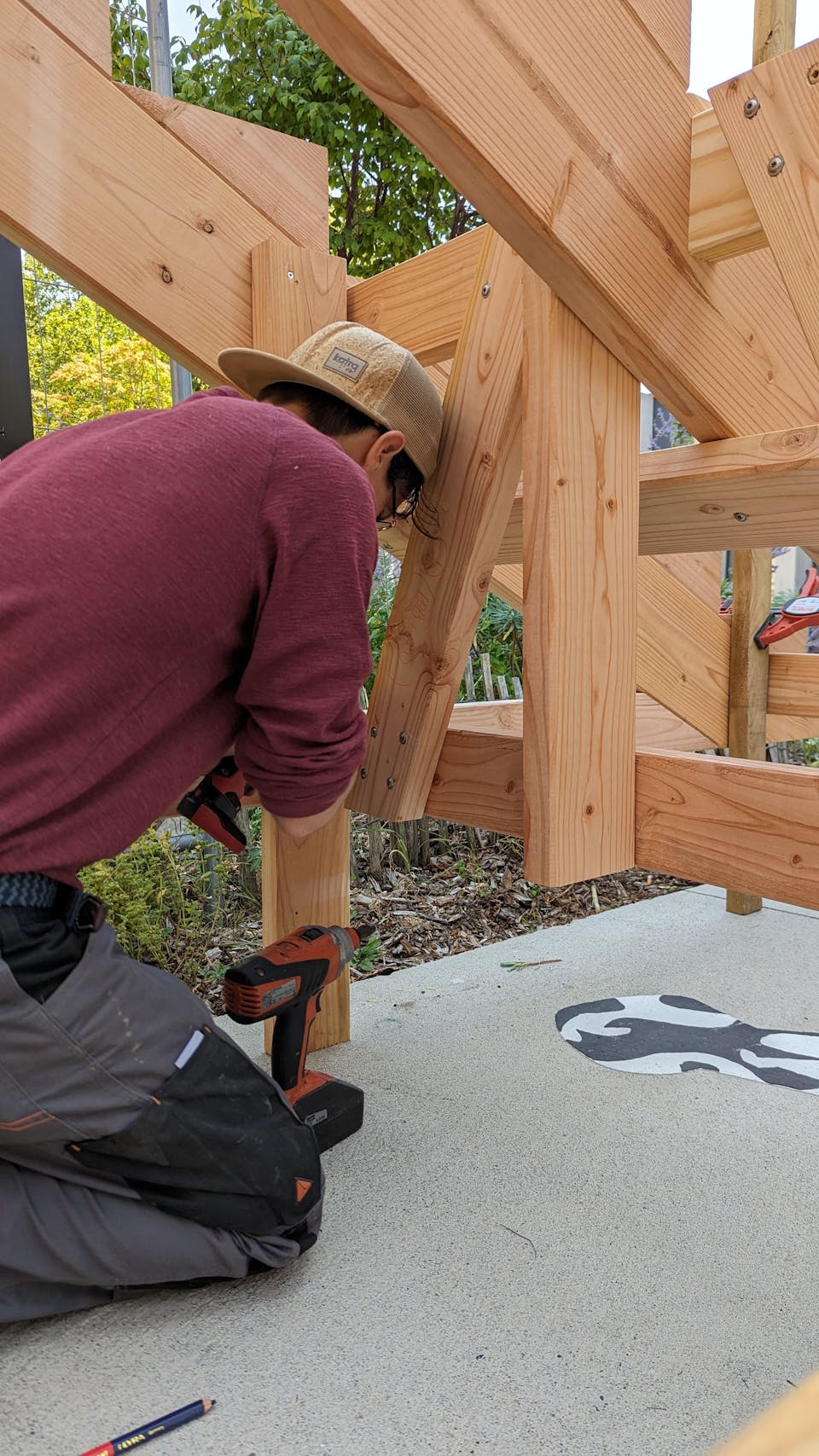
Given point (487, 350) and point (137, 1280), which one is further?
point (487, 350)

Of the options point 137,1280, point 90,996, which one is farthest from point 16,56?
point 137,1280

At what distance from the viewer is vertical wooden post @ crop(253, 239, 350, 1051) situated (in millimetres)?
2332

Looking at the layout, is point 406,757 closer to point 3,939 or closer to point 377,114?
point 3,939

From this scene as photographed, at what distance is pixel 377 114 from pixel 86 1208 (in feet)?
18.8

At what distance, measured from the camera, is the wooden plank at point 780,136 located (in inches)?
54.7

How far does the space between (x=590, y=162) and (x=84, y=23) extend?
48.6 inches

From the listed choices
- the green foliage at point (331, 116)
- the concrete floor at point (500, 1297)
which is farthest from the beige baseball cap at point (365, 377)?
the green foliage at point (331, 116)

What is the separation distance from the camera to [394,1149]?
218cm

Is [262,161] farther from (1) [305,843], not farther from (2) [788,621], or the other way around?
(2) [788,621]

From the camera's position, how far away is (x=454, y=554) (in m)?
2.07

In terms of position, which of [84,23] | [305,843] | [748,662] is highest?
[84,23]

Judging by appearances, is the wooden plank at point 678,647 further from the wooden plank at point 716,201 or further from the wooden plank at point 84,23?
the wooden plank at point 84,23

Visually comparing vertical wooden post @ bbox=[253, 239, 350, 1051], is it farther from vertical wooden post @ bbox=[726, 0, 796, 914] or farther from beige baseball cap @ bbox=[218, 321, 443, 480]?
vertical wooden post @ bbox=[726, 0, 796, 914]

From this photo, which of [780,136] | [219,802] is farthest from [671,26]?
[219,802]
